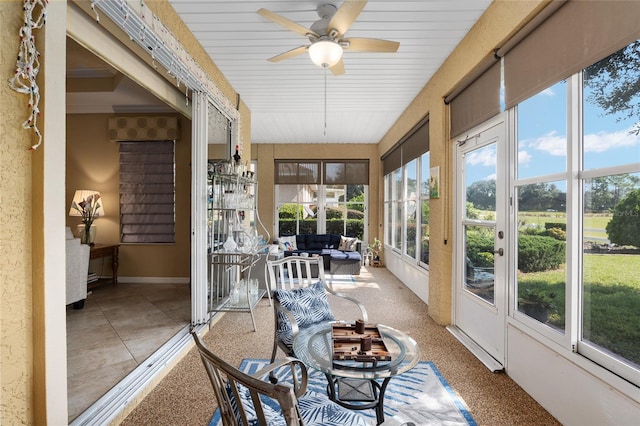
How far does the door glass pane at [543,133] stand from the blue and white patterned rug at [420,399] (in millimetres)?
1669

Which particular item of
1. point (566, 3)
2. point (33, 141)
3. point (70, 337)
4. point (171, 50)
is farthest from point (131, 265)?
point (566, 3)

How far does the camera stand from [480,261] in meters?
2.95

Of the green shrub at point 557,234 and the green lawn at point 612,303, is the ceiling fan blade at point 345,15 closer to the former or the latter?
the green shrub at point 557,234

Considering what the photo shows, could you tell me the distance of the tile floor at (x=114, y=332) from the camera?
7.14 ft

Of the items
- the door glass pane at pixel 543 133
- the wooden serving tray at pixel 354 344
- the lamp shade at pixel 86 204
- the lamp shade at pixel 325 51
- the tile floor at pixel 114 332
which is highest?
the lamp shade at pixel 325 51

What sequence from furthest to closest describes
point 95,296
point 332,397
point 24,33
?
point 95,296 → point 332,397 → point 24,33

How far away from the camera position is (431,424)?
6.08ft

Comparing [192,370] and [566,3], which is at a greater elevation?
[566,3]

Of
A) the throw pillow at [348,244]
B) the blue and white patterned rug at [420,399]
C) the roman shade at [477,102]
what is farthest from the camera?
the throw pillow at [348,244]

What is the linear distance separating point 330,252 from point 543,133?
190 inches

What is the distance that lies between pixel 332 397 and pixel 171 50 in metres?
2.75

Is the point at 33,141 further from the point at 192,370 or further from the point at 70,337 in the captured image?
the point at 70,337

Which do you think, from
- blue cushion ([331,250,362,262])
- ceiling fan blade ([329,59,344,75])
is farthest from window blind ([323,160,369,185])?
ceiling fan blade ([329,59,344,75])

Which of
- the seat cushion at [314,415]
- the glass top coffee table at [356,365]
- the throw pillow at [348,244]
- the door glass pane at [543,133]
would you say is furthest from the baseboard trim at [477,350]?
the throw pillow at [348,244]
